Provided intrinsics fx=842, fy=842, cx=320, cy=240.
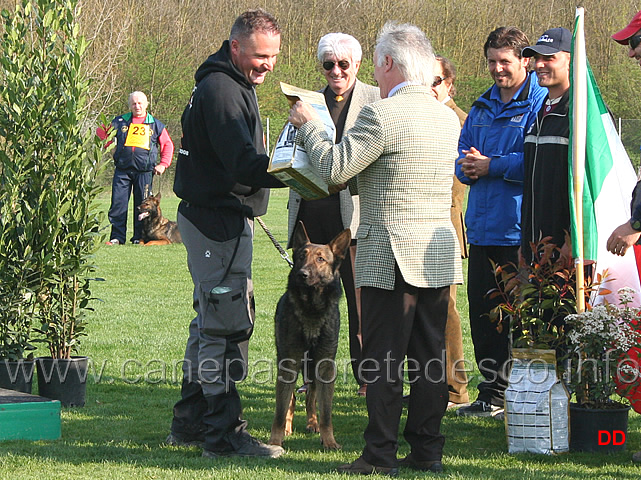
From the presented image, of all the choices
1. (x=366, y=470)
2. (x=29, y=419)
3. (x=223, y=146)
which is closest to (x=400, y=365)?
(x=366, y=470)

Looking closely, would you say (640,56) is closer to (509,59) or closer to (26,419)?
(509,59)

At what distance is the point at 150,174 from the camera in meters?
15.1

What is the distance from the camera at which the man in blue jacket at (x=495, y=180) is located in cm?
522

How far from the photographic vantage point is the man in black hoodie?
4.18 m

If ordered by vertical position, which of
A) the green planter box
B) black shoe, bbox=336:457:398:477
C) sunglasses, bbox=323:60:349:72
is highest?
sunglasses, bbox=323:60:349:72

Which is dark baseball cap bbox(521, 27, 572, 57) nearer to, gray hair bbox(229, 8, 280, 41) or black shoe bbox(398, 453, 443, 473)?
gray hair bbox(229, 8, 280, 41)

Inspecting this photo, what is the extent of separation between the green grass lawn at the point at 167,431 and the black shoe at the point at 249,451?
7 centimetres

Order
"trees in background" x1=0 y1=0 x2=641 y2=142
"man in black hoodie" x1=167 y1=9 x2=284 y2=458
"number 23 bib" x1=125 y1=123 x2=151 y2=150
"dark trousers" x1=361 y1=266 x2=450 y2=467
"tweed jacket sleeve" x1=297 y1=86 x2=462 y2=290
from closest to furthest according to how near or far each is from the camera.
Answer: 1. "tweed jacket sleeve" x1=297 y1=86 x2=462 y2=290
2. "dark trousers" x1=361 y1=266 x2=450 y2=467
3. "man in black hoodie" x1=167 y1=9 x2=284 y2=458
4. "number 23 bib" x1=125 y1=123 x2=151 y2=150
5. "trees in background" x1=0 y1=0 x2=641 y2=142

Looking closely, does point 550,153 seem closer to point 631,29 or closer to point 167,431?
point 631,29

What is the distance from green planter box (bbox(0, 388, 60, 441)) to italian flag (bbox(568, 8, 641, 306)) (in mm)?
2945

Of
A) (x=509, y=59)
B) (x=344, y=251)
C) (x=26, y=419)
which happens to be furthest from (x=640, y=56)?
(x=26, y=419)

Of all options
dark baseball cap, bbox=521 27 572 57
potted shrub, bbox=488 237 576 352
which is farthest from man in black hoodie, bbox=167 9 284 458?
dark baseball cap, bbox=521 27 572 57

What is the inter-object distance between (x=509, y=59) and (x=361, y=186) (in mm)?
1786

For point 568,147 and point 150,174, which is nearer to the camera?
point 568,147
